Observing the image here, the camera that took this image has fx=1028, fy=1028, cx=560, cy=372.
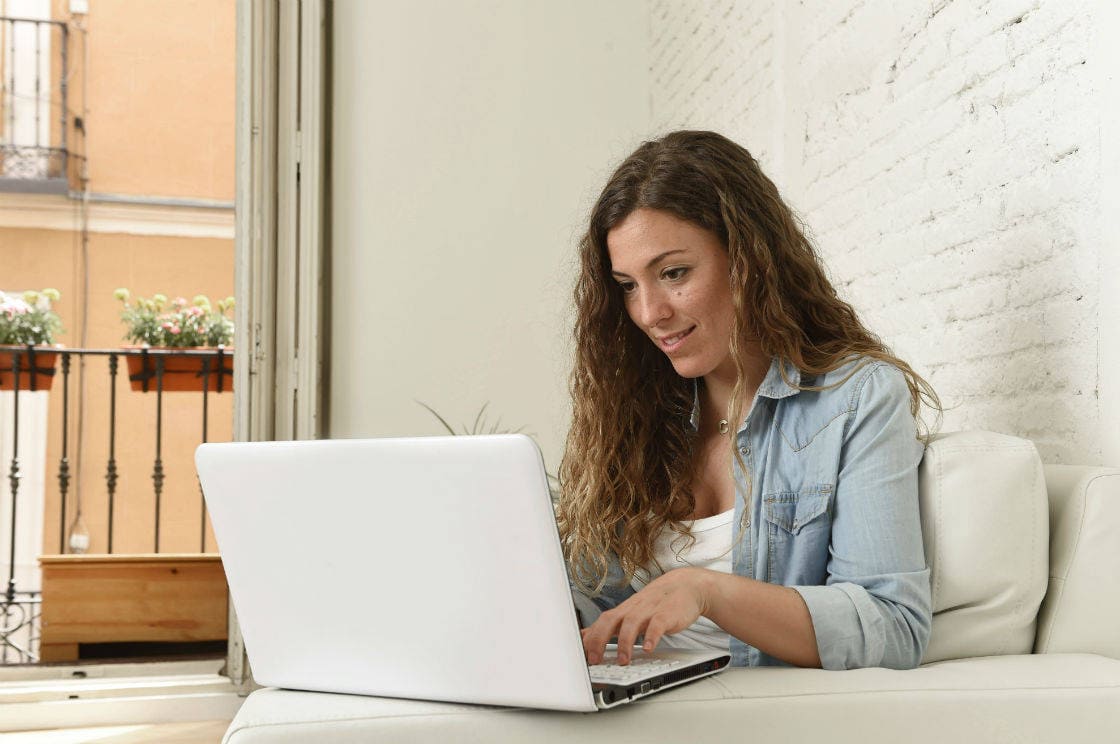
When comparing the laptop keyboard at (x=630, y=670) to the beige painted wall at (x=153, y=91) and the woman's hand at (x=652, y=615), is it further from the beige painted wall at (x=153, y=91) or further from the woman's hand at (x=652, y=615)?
the beige painted wall at (x=153, y=91)

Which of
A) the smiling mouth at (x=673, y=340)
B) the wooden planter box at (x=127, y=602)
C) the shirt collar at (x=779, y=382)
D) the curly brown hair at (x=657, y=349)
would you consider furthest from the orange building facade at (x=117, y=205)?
the shirt collar at (x=779, y=382)

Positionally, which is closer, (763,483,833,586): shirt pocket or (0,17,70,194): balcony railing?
(763,483,833,586): shirt pocket

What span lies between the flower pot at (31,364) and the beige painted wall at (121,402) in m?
2.05

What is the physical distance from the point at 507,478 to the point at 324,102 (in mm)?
3030

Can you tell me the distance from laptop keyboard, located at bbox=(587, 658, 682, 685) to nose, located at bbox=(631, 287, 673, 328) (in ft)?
1.93

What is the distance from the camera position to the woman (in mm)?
1173

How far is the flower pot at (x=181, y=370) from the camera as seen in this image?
487 cm

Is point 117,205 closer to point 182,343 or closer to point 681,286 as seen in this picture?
point 182,343

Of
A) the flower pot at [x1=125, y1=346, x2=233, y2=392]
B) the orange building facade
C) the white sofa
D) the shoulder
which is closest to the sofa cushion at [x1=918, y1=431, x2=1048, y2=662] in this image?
the white sofa

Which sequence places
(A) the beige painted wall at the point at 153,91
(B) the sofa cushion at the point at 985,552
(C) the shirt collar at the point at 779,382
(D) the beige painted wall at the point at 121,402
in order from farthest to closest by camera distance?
1. (A) the beige painted wall at the point at 153,91
2. (D) the beige painted wall at the point at 121,402
3. (C) the shirt collar at the point at 779,382
4. (B) the sofa cushion at the point at 985,552

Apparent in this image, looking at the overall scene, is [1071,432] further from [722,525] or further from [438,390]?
[438,390]

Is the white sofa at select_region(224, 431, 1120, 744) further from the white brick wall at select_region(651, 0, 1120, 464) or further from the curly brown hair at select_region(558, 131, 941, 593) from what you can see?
the white brick wall at select_region(651, 0, 1120, 464)

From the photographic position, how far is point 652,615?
3.55 feet

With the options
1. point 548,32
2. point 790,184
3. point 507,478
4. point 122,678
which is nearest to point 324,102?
point 548,32
